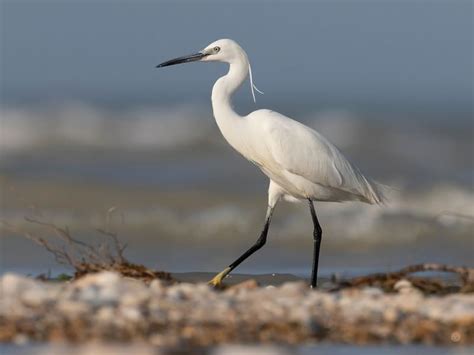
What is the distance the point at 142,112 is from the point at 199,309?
52.2 ft

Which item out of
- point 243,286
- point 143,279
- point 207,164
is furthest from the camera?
point 207,164

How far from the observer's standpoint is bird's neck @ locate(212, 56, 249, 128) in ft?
33.8

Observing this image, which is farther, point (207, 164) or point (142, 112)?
point (142, 112)

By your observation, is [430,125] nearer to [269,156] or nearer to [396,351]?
[269,156]

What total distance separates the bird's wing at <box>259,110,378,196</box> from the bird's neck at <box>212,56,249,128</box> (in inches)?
10.1

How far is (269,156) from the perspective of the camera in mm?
10297

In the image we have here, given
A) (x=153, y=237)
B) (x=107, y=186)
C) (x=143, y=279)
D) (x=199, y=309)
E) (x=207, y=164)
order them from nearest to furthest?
(x=199, y=309) → (x=143, y=279) → (x=153, y=237) → (x=107, y=186) → (x=207, y=164)

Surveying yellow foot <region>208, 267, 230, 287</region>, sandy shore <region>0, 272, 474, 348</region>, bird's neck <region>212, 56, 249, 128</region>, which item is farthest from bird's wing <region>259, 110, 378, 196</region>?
sandy shore <region>0, 272, 474, 348</region>

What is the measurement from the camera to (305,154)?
10227 mm

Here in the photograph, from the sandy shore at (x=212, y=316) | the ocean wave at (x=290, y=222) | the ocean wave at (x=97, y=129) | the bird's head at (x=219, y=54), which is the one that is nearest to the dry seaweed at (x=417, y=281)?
the sandy shore at (x=212, y=316)

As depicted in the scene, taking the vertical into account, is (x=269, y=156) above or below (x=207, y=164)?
above

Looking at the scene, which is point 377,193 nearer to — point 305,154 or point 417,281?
point 305,154

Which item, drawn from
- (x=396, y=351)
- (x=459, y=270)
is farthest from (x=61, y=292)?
(x=459, y=270)

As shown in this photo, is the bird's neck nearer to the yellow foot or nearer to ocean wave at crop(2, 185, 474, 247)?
the yellow foot
